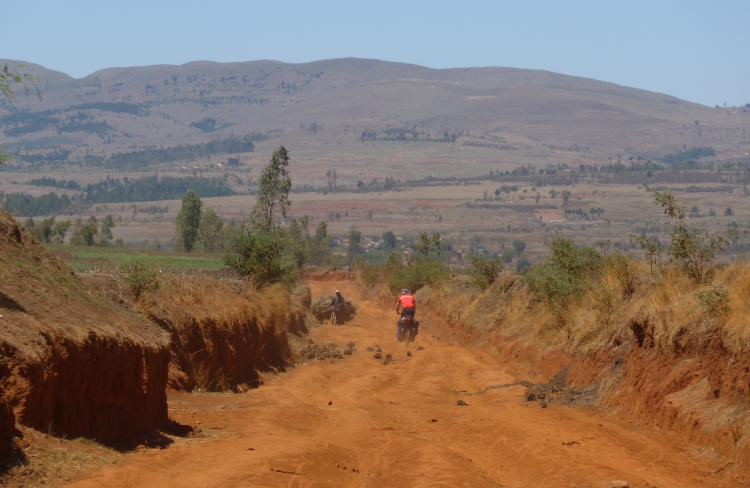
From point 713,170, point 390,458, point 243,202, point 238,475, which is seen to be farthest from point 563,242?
point 713,170

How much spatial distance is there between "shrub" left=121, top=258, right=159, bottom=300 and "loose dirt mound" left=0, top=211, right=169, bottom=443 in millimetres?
2208

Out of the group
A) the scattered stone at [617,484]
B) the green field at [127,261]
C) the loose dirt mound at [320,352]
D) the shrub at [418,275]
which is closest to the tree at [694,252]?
the scattered stone at [617,484]

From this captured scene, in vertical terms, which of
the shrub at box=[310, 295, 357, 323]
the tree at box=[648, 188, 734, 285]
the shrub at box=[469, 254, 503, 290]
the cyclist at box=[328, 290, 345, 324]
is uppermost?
the tree at box=[648, 188, 734, 285]

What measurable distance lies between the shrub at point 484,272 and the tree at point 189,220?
155ft

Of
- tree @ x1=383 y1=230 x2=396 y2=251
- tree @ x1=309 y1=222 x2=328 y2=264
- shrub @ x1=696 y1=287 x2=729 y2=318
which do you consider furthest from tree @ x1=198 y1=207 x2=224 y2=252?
shrub @ x1=696 y1=287 x2=729 y2=318

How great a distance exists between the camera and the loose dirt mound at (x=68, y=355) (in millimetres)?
9219

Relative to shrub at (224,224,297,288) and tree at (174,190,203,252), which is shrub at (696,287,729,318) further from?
tree at (174,190,203,252)

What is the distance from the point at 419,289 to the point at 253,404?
29898 mm

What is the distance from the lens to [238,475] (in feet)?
32.7

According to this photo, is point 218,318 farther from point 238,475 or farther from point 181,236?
point 181,236

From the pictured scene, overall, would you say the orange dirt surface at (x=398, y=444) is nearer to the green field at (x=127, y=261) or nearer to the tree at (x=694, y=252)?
the tree at (x=694, y=252)

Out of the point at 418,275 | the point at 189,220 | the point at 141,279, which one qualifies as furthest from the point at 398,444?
the point at 189,220

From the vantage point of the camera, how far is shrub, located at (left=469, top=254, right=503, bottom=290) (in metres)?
32.9

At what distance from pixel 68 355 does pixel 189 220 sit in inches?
2719
